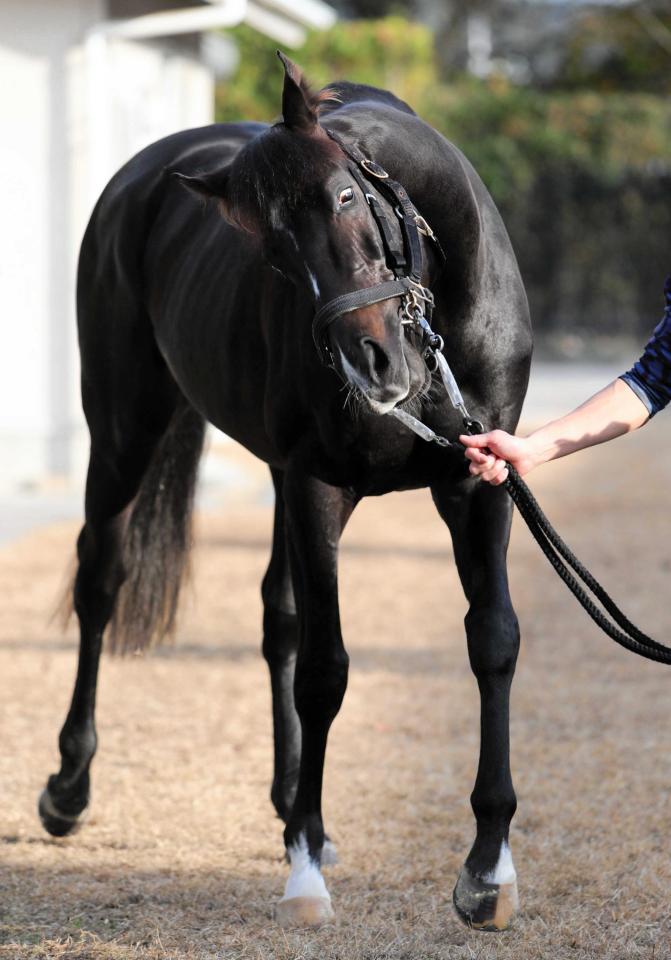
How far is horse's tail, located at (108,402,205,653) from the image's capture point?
160 inches

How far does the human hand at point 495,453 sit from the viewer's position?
8.57 ft

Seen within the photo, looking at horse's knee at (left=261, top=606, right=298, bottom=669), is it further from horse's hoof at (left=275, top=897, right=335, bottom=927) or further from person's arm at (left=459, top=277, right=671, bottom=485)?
person's arm at (left=459, top=277, right=671, bottom=485)

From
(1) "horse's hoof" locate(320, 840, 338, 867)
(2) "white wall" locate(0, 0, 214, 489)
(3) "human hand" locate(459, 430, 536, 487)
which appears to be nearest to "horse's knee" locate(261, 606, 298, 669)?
(1) "horse's hoof" locate(320, 840, 338, 867)

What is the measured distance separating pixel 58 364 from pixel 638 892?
690cm

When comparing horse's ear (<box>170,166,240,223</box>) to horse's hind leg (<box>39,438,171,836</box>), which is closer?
horse's ear (<box>170,166,240,223</box>)

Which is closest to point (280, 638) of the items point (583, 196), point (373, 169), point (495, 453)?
point (495, 453)

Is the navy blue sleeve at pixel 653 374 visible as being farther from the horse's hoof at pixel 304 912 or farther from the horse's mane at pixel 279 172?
the horse's hoof at pixel 304 912

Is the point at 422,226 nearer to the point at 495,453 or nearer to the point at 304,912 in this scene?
the point at 495,453

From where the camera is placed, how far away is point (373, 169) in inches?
95.0

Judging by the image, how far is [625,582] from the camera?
22.0 ft

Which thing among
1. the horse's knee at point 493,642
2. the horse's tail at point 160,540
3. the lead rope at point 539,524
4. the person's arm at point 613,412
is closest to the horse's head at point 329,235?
the lead rope at point 539,524

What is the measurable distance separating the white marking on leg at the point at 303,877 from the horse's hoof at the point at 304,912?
11 mm

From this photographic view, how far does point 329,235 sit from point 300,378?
0.53 m

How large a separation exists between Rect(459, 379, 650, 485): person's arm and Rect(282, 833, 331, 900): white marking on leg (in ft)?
3.02
